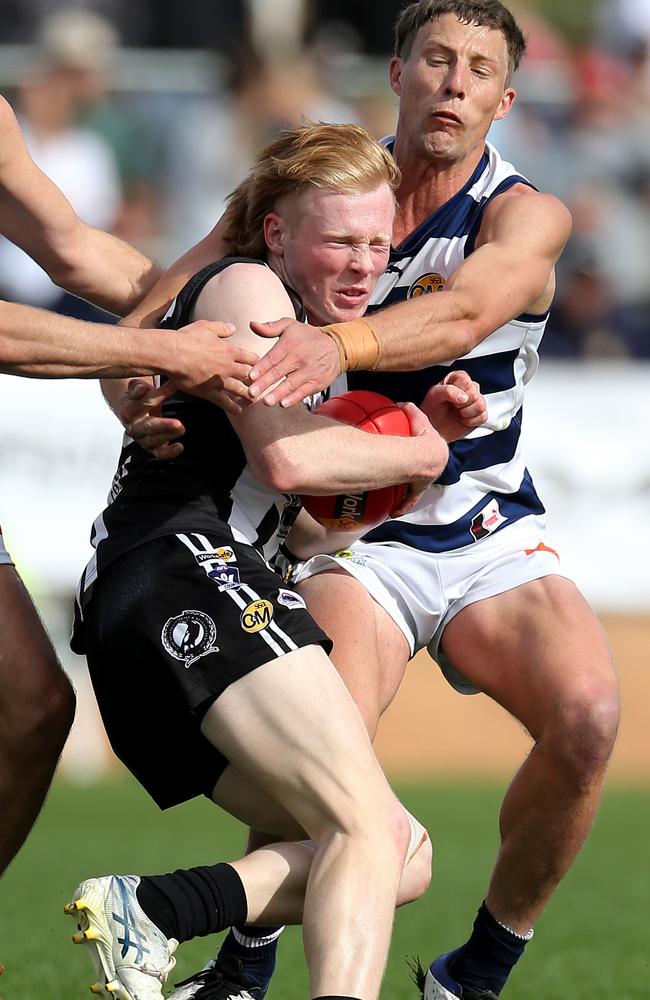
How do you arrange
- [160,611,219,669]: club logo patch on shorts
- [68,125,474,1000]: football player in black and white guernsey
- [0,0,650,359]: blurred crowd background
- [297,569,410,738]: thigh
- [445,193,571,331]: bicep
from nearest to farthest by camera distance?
[68,125,474,1000]: football player in black and white guernsey < [160,611,219,669]: club logo patch on shorts < [445,193,571,331]: bicep < [297,569,410,738]: thigh < [0,0,650,359]: blurred crowd background

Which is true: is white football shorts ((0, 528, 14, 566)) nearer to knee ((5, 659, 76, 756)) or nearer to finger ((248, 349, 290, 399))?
knee ((5, 659, 76, 756))

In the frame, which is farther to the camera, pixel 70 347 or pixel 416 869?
pixel 416 869

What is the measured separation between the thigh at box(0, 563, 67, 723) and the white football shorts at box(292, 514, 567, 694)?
87 centimetres

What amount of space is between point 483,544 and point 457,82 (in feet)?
4.82

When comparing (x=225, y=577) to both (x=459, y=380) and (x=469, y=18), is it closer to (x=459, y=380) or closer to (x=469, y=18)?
(x=459, y=380)

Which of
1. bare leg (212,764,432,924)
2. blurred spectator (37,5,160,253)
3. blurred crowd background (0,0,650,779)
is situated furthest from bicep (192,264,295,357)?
blurred spectator (37,5,160,253)

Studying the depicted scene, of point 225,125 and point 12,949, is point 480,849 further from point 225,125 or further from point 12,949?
point 225,125

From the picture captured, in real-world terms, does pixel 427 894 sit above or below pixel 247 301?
below

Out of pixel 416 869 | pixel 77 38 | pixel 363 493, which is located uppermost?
pixel 77 38

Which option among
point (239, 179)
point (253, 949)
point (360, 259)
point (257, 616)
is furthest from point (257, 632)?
point (239, 179)

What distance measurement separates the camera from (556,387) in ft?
41.6

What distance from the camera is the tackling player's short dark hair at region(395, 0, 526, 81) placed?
5148mm

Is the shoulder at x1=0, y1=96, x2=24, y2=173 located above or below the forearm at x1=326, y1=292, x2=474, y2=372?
above

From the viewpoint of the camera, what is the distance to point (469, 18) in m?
5.13
